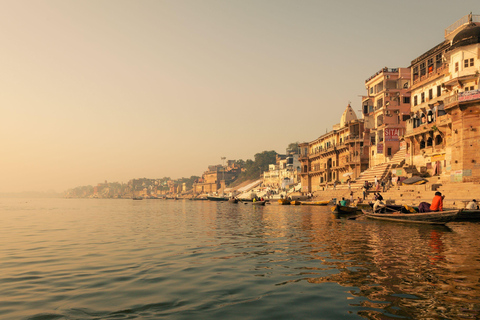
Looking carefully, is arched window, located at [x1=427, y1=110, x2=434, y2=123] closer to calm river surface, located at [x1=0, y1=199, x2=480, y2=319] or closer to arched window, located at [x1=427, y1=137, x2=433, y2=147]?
arched window, located at [x1=427, y1=137, x2=433, y2=147]

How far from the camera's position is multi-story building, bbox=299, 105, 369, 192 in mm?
64875

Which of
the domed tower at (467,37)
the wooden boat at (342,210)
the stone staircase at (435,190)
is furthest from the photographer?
the domed tower at (467,37)

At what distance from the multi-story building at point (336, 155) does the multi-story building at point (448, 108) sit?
15.2m

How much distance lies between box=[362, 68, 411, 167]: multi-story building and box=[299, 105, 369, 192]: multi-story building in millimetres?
5191

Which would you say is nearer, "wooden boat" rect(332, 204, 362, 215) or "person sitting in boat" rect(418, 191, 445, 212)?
"person sitting in boat" rect(418, 191, 445, 212)

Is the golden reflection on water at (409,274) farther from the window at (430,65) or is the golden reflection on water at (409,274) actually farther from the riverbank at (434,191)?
the window at (430,65)

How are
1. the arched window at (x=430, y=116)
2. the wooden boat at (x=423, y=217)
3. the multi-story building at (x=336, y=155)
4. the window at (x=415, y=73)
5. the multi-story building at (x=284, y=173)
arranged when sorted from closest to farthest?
the wooden boat at (x=423, y=217) → the arched window at (x=430, y=116) → the window at (x=415, y=73) → the multi-story building at (x=336, y=155) → the multi-story building at (x=284, y=173)

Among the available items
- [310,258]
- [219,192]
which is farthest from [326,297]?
[219,192]

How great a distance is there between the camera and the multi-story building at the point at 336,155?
6488cm

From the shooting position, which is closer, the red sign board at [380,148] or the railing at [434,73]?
the railing at [434,73]

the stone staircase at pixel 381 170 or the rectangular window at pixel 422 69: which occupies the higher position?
the rectangular window at pixel 422 69

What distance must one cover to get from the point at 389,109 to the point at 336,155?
2020cm

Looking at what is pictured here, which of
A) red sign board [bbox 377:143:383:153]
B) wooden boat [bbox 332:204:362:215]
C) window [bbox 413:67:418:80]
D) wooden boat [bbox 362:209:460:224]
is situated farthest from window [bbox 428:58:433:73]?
wooden boat [bbox 362:209:460:224]

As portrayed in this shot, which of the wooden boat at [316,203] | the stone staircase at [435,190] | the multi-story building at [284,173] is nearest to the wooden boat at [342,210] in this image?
the stone staircase at [435,190]
